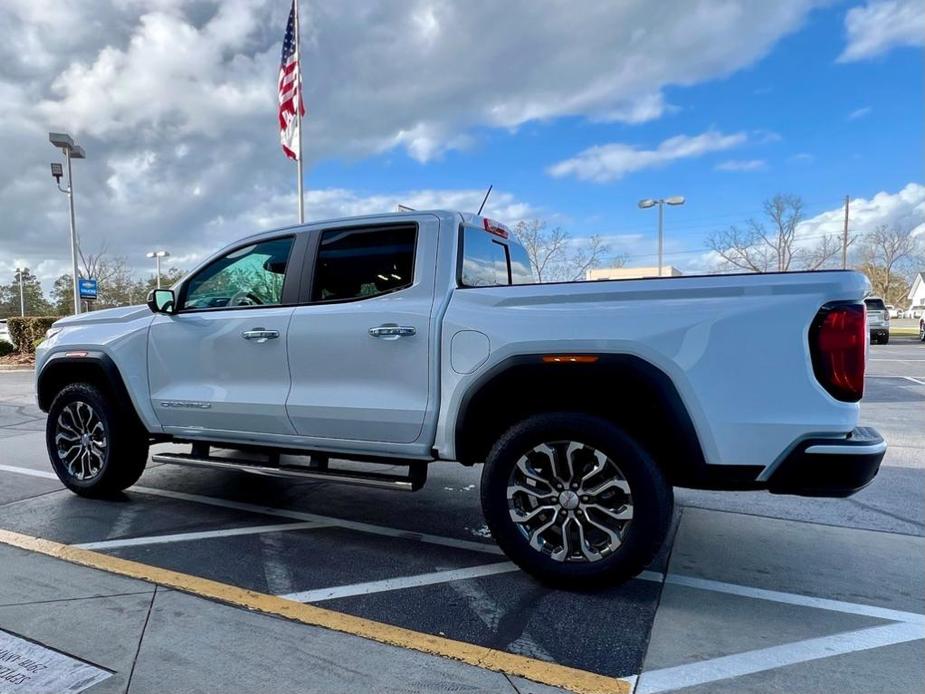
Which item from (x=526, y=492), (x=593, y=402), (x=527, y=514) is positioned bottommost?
(x=527, y=514)

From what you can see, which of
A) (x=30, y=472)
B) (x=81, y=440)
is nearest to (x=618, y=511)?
(x=81, y=440)

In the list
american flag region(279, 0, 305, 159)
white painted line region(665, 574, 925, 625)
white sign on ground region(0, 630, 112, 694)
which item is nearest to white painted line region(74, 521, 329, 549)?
white sign on ground region(0, 630, 112, 694)

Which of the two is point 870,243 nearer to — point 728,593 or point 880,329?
point 880,329

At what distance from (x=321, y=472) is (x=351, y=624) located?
1147 millimetres

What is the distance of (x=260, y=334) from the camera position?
3.83m

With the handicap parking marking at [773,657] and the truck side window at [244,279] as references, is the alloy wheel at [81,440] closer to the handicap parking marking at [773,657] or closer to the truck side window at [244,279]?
the truck side window at [244,279]

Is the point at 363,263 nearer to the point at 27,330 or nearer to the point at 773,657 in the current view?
the point at 773,657

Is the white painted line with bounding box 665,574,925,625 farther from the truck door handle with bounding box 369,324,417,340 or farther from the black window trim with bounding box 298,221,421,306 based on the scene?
the black window trim with bounding box 298,221,421,306

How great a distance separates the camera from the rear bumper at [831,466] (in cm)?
260

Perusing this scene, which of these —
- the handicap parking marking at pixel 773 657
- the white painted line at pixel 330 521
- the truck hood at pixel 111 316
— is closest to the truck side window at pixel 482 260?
the white painted line at pixel 330 521

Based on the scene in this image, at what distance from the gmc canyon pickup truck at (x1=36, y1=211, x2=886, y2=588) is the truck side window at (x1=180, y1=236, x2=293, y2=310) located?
0.05 ft

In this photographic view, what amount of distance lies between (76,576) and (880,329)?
2656cm

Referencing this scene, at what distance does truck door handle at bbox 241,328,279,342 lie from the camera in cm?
379

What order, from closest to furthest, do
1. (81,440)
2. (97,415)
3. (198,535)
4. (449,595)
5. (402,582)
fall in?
(449,595), (402,582), (198,535), (97,415), (81,440)
